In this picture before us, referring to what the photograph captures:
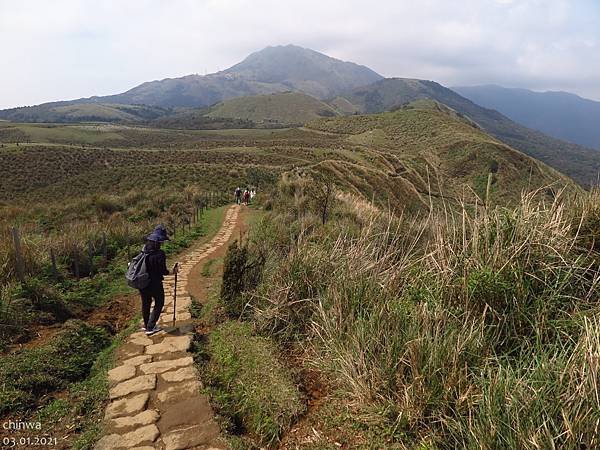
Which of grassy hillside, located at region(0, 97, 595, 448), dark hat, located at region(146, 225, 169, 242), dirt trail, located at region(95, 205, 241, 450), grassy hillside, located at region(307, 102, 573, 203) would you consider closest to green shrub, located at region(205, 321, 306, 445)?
grassy hillside, located at region(0, 97, 595, 448)

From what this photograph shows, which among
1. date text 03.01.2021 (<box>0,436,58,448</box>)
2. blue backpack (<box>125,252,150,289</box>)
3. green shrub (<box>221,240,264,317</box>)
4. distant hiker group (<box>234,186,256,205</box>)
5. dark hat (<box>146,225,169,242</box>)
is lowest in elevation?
distant hiker group (<box>234,186,256,205</box>)

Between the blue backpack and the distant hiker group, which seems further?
the distant hiker group

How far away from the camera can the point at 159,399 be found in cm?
423

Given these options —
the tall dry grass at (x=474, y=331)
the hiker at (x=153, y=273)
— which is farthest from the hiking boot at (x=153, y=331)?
the tall dry grass at (x=474, y=331)

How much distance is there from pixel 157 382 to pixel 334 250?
278 centimetres

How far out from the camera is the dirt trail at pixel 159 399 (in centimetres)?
359

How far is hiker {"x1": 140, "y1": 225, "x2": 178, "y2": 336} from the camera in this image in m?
5.88

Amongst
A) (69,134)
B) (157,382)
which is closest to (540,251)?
(157,382)

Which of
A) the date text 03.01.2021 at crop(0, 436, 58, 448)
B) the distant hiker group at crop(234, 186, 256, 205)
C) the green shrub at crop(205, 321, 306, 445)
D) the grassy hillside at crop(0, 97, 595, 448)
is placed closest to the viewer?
the grassy hillside at crop(0, 97, 595, 448)

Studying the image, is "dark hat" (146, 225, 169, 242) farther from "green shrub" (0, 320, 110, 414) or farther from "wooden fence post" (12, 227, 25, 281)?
"wooden fence post" (12, 227, 25, 281)

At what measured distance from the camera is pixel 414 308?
3787 millimetres

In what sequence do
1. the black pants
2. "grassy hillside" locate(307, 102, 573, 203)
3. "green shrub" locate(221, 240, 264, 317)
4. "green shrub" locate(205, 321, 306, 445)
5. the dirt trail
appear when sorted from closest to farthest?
the dirt trail
"green shrub" locate(205, 321, 306, 445)
the black pants
"green shrub" locate(221, 240, 264, 317)
"grassy hillside" locate(307, 102, 573, 203)

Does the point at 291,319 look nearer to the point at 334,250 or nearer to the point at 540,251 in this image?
the point at 334,250

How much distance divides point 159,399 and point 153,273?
2168 mm
